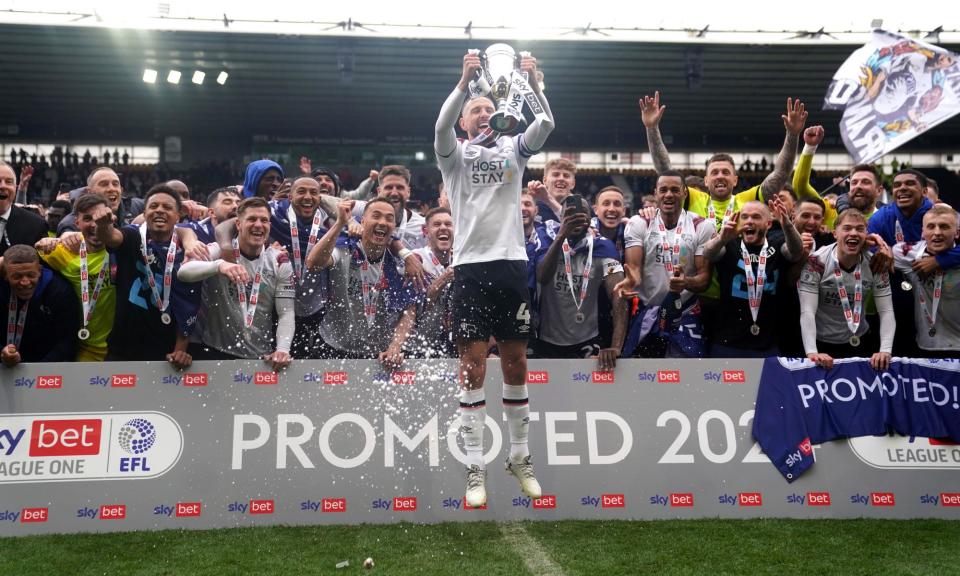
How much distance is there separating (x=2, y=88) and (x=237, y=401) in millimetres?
24356

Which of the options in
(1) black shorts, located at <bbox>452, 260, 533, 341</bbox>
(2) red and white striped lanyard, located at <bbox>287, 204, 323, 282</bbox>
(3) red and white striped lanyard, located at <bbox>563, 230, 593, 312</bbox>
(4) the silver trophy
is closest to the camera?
(4) the silver trophy

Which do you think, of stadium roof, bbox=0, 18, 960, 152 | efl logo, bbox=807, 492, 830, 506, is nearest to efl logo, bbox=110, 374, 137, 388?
efl logo, bbox=807, 492, 830, 506

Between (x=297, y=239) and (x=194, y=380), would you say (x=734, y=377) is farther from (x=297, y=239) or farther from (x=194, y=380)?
(x=194, y=380)

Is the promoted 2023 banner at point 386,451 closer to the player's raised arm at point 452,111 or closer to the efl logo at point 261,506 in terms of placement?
the efl logo at point 261,506

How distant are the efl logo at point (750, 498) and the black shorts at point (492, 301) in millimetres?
1934

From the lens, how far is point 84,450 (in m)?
5.35

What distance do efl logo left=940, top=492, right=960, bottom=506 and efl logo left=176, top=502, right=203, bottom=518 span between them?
506 centimetres

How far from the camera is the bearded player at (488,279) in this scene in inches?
199

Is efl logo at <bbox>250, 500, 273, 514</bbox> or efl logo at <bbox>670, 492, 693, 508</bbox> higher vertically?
efl logo at <bbox>250, 500, 273, 514</bbox>

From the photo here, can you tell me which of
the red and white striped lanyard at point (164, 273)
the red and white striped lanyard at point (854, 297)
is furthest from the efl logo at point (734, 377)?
the red and white striped lanyard at point (164, 273)

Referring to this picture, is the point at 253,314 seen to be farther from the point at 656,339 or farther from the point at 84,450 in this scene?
the point at 656,339

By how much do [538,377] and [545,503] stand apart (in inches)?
34.2

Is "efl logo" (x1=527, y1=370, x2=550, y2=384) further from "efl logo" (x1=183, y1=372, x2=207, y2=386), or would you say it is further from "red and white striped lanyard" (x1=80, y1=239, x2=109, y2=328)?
"red and white striped lanyard" (x1=80, y1=239, x2=109, y2=328)

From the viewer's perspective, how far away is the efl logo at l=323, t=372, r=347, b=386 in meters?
5.66
